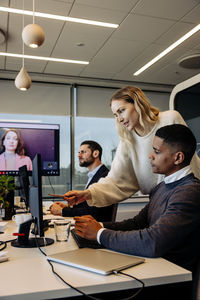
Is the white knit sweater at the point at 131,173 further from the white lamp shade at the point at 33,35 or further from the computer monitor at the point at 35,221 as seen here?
the white lamp shade at the point at 33,35

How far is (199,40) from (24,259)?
11.1 ft

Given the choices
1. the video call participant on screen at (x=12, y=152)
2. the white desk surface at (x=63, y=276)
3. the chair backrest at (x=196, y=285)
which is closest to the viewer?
the white desk surface at (x=63, y=276)

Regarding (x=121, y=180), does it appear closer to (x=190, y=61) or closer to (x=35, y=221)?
(x=35, y=221)

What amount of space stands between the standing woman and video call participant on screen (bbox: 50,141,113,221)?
1.43 ft

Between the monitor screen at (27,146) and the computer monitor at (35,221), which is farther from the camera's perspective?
the monitor screen at (27,146)

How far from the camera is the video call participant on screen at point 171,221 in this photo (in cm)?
103

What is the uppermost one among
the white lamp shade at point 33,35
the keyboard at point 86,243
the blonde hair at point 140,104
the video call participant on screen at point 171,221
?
the white lamp shade at point 33,35

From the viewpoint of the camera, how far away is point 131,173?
1.82 m

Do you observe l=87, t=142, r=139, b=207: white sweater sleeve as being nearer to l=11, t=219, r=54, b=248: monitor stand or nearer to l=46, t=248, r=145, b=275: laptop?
l=11, t=219, r=54, b=248: monitor stand

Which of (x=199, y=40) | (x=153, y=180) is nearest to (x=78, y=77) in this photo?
(x=199, y=40)

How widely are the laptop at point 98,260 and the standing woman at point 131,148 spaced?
53cm

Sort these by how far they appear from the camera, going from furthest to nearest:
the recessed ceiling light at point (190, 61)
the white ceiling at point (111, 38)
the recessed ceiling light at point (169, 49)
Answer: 1. the recessed ceiling light at point (190, 61)
2. the recessed ceiling light at point (169, 49)
3. the white ceiling at point (111, 38)

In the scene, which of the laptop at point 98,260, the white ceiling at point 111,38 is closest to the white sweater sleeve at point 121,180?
the laptop at point 98,260

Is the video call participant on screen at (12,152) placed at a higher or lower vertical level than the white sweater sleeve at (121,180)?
higher
